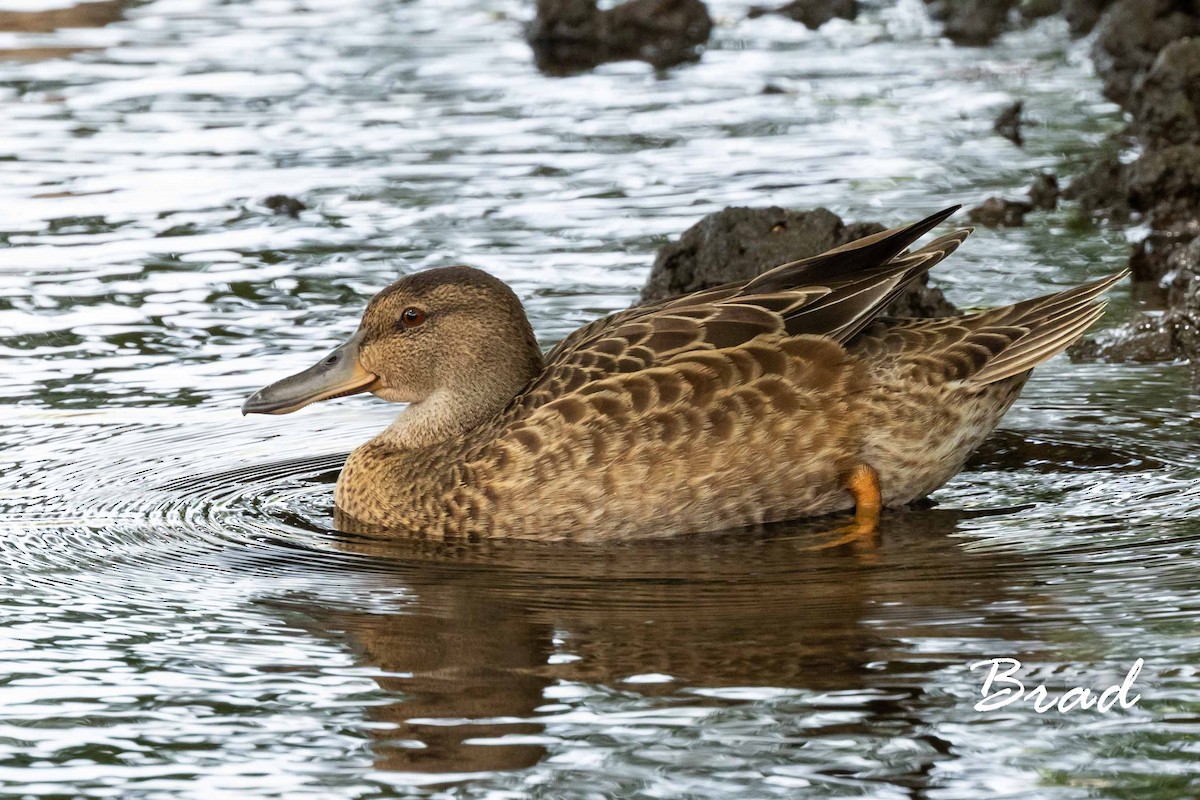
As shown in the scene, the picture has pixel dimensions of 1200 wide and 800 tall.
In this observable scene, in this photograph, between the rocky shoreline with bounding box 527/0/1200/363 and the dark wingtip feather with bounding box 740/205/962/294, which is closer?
the dark wingtip feather with bounding box 740/205/962/294

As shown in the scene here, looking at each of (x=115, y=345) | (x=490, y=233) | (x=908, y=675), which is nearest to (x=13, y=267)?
(x=115, y=345)

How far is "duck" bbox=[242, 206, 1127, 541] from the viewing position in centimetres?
789

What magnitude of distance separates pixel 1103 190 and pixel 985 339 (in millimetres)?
4998

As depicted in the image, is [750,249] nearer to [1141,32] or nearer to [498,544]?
[498,544]

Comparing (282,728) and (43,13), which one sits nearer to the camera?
(282,728)

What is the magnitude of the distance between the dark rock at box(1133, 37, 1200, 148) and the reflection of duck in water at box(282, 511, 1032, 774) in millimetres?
6211

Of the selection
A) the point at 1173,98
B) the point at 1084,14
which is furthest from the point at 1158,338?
the point at 1084,14

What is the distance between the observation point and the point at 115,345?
10.5 metres

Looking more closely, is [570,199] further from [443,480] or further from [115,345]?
[443,480]

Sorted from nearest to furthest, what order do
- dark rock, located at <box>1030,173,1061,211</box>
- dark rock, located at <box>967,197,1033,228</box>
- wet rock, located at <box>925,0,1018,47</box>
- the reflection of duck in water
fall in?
the reflection of duck in water → dark rock, located at <box>967,197,1033,228</box> → dark rock, located at <box>1030,173,1061,211</box> → wet rock, located at <box>925,0,1018,47</box>

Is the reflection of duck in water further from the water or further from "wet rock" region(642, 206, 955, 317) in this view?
"wet rock" region(642, 206, 955, 317)

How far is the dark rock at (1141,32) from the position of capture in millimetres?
16516

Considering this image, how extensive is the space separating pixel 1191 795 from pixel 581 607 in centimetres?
232

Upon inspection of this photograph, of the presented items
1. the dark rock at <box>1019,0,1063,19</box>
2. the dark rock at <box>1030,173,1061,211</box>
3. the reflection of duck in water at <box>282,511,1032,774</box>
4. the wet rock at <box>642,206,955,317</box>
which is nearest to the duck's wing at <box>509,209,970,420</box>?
the reflection of duck in water at <box>282,511,1032,774</box>
